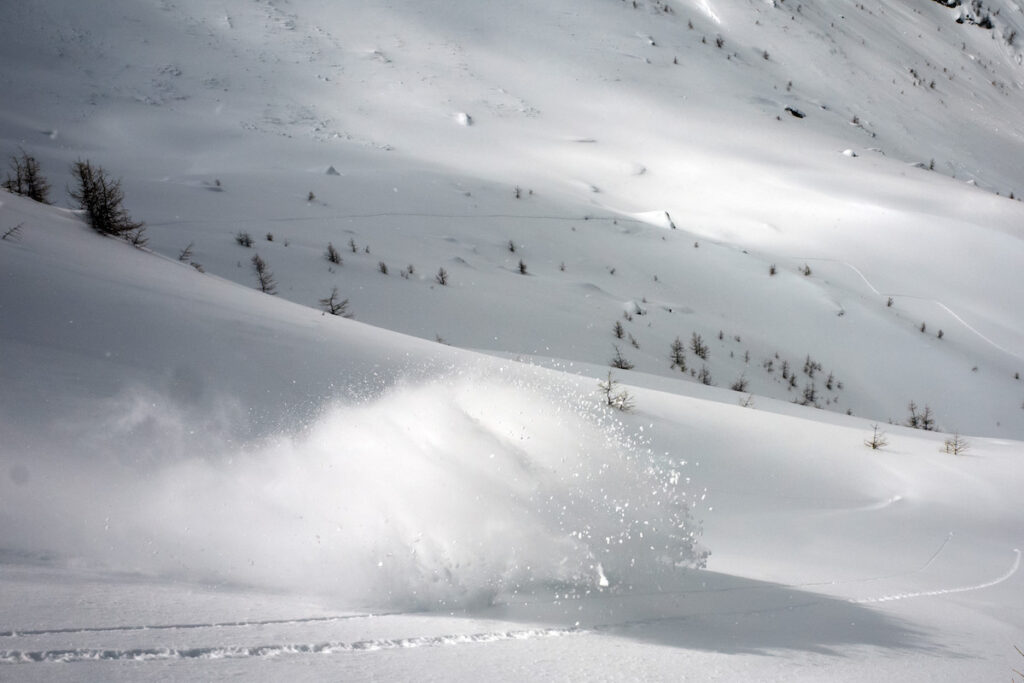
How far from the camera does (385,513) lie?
219 cm

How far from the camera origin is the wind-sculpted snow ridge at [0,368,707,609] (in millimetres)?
1911

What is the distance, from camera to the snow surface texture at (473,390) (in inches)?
71.9

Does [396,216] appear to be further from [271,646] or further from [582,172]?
[271,646]

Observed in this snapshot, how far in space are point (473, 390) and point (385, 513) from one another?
1.08 meters

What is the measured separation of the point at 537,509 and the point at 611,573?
312mm

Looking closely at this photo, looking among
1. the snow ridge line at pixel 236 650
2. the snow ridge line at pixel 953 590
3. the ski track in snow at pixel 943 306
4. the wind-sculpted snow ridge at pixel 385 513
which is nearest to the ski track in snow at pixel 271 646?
the snow ridge line at pixel 236 650

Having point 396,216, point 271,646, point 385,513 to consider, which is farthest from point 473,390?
point 396,216

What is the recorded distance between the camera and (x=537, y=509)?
2389 millimetres

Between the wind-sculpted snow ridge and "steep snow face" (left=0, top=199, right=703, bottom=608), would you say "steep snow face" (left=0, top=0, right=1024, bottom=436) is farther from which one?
the wind-sculpted snow ridge

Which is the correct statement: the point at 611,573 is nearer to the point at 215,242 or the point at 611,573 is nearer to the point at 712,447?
the point at 712,447

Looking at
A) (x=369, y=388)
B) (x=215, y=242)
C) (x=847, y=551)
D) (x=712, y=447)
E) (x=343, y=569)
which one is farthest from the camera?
(x=215, y=242)

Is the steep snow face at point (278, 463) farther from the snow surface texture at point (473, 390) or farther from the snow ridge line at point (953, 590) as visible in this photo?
the snow ridge line at point (953, 590)

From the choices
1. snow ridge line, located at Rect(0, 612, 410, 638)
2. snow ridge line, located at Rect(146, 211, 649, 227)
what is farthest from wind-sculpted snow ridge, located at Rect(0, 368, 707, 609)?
snow ridge line, located at Rect(146, 211, 649, 227)

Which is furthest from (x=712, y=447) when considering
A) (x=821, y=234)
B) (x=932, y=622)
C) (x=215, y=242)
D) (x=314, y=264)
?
(x=821, y=234)
